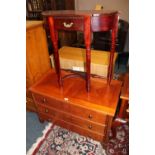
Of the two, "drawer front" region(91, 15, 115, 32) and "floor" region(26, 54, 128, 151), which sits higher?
"drawer front" region(91, 15, 115, 32)

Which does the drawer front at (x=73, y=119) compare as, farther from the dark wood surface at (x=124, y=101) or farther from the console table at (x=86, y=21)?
the console table at (x=86, y=21)

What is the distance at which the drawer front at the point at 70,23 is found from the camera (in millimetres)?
1042

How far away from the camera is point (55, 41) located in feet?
4.02

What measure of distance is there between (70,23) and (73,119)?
0.85 m

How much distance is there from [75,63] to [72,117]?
65 cm

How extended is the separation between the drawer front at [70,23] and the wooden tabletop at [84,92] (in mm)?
559

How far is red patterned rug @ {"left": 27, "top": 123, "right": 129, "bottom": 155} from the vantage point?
1469 millimetres

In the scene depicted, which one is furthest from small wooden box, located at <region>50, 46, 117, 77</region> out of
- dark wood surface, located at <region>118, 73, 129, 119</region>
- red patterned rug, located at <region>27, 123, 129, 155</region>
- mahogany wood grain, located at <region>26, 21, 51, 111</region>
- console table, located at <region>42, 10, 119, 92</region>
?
red patterned rug, located at <region>27, 123, 129, 155</region>

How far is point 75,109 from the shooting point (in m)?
1.30

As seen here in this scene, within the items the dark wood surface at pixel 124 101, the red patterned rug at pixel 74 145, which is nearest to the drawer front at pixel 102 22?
the dark wood surface at pixel 124 101

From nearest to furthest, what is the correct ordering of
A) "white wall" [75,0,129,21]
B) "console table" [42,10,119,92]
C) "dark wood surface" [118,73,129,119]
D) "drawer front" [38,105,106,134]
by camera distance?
"console table" [42,10,119,92] → "dark wood surface" [118,73,129,119] → "drawer front" [38,105,106,134] → "white wall" [75,0,129,21]

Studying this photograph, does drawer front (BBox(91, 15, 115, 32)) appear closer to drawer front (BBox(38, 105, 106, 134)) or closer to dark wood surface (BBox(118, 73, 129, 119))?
dark wood surface (BBox(118, 73, 129, 119))

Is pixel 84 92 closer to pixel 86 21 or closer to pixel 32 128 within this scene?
pixel 86 21
